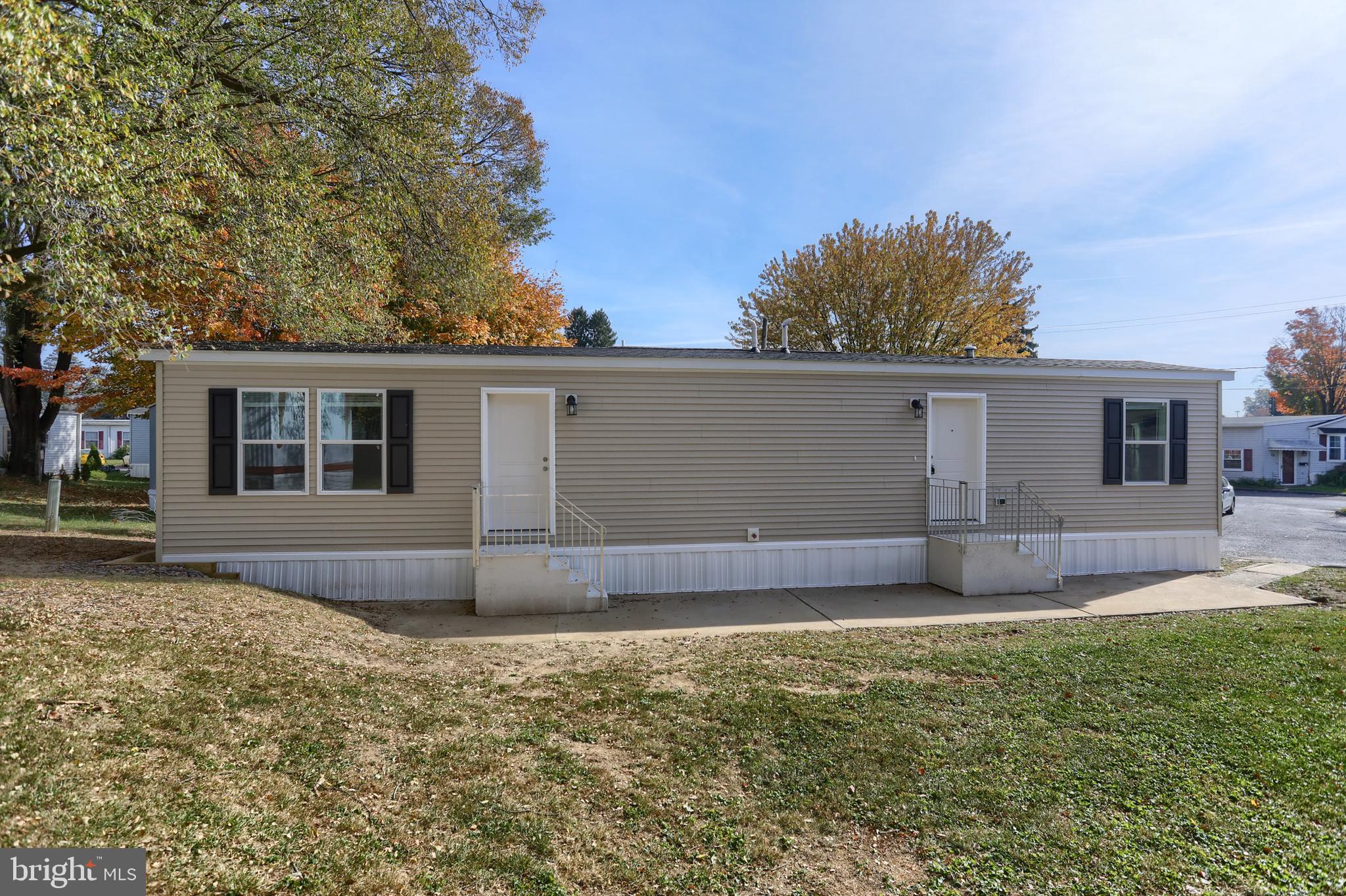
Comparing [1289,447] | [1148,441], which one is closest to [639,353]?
[1148,441]

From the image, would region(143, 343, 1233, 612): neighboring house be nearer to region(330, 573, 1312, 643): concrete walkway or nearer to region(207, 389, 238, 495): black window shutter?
region(207, 389, 238, 495): black window shutter

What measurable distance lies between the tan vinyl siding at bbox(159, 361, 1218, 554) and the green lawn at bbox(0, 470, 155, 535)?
18.6 feet

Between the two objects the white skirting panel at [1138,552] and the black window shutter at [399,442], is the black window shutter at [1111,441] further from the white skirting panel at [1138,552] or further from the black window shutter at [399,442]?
the black window shutter at [399,442]

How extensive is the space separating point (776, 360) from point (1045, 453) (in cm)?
428

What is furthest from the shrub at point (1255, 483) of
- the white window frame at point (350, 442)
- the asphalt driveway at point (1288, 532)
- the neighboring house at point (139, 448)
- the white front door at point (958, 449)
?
the neighboring house at point (139, 448)

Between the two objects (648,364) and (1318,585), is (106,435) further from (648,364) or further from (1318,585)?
(1318,585)

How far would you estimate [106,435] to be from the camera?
124 feet

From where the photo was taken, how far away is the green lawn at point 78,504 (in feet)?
36.2

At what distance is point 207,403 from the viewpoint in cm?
729

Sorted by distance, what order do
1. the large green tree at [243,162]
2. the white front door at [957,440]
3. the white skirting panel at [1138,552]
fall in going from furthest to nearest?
the white skirting panel at [1138,552] → the white front door at [957,440] → the large green tree at [243,162]

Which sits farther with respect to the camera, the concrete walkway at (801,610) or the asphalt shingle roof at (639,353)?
the asphalt shingle roof at (639,353)

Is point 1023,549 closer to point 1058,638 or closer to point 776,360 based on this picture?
point 1058,638

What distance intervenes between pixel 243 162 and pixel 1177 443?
14.0 metres

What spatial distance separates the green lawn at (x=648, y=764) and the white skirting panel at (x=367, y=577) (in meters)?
1.97
